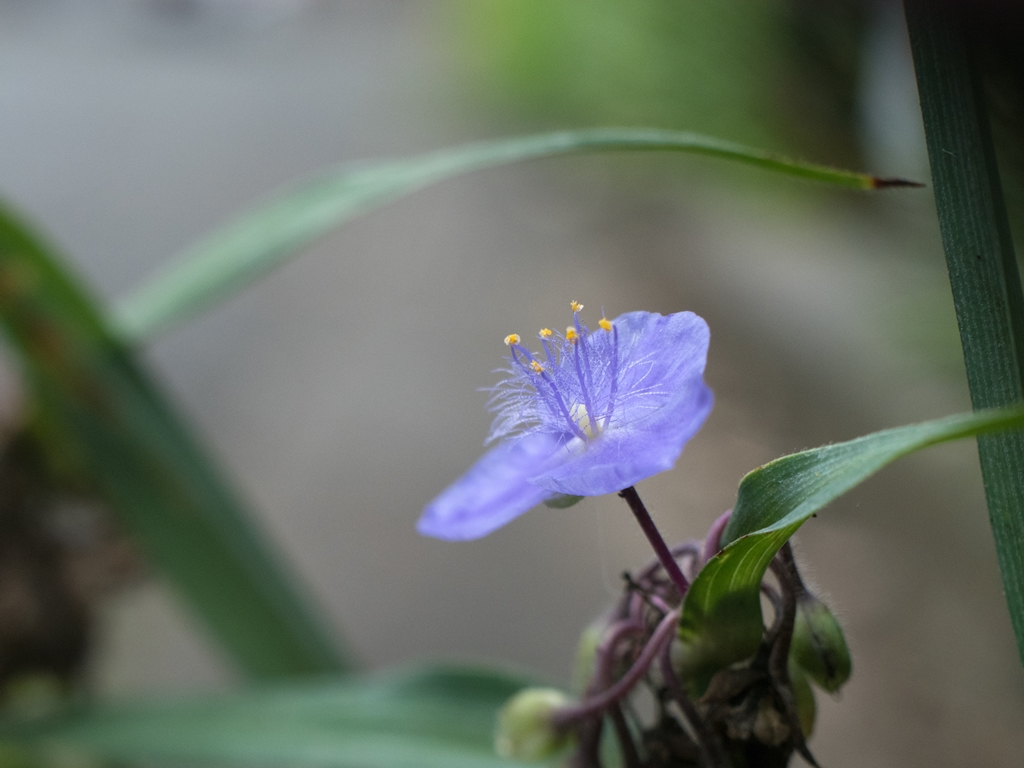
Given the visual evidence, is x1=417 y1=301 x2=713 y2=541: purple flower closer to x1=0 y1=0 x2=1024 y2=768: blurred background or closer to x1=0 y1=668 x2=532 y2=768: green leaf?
x1=0 y1=0 x2=1024 y2=768: blurred background

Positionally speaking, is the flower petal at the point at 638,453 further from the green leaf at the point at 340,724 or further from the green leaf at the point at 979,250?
the green leaf at the point at 340,724

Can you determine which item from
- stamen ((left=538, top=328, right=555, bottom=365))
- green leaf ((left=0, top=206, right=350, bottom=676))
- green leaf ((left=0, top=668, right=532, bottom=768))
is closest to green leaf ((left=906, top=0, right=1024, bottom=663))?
stamen ((left=538, top=328, right=555, bottom=365))

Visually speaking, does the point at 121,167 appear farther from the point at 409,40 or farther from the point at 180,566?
the point at 180,566

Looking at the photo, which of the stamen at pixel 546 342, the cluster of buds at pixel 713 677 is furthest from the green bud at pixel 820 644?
the stamen at pixel 546 342

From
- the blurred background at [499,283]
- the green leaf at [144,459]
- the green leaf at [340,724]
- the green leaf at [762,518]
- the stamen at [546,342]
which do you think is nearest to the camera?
the green leaf at [762,518]

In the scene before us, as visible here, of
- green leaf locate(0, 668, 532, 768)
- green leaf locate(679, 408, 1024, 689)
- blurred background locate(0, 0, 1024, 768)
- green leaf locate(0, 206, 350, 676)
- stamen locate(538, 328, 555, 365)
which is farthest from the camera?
blurred background locate(0, 0, 1024, 768)

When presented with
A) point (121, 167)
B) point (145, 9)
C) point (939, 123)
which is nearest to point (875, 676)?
point (939, 123)
